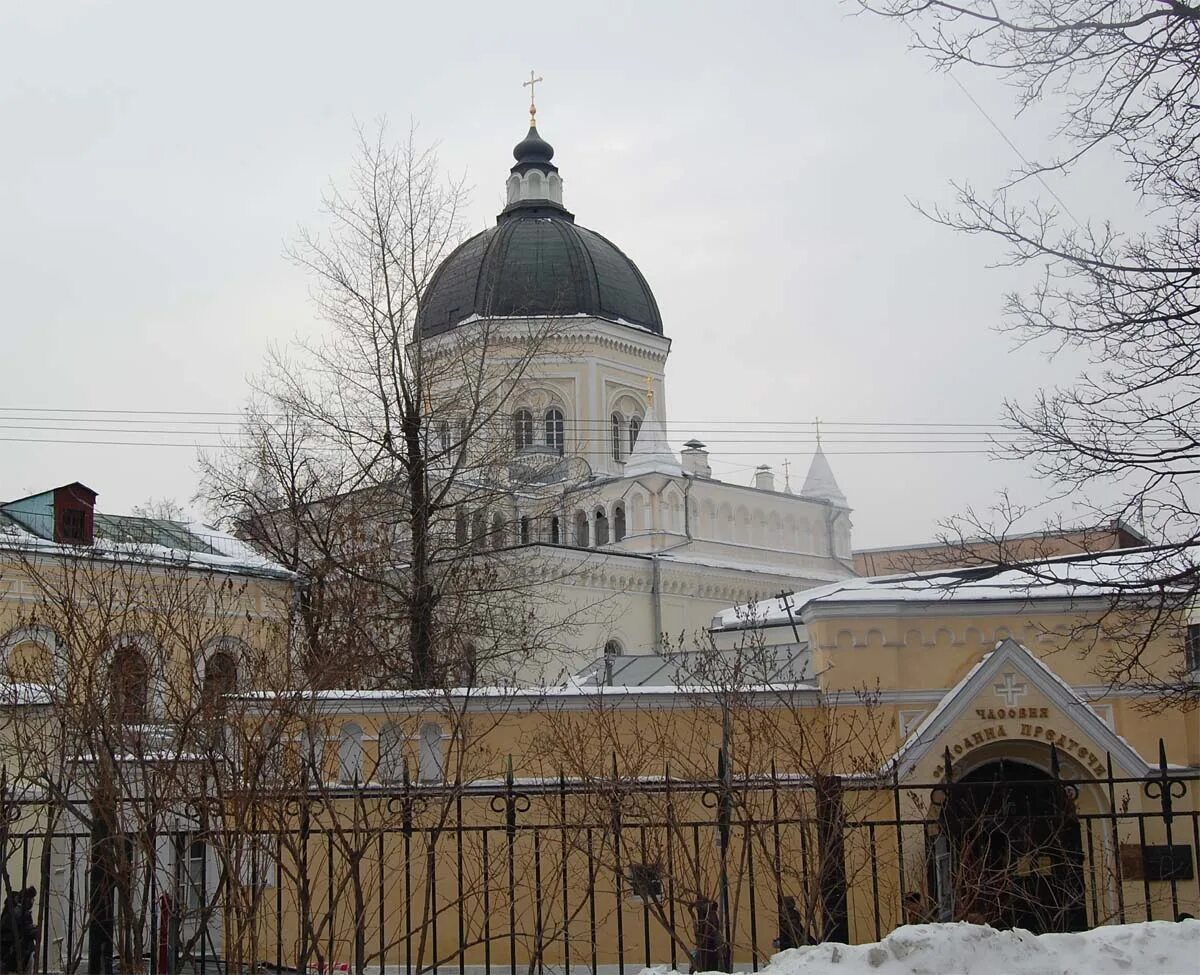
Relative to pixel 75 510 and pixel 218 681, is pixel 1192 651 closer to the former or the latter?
pixel 218 681

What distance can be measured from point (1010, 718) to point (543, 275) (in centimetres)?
3557

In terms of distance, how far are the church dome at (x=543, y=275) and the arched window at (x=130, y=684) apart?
107ft

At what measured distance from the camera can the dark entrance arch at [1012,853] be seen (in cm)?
678

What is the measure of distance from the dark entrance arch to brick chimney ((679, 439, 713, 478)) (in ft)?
114

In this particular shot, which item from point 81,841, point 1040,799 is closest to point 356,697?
point 81,841

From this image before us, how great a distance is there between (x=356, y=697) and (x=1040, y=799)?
517cm

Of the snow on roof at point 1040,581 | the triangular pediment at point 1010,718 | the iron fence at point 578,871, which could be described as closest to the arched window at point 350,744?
the iron fence at point 578,871

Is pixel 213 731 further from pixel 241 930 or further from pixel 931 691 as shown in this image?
pixel 931 691

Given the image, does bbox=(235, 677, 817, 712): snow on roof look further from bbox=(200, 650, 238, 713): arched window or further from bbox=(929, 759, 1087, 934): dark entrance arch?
bbox=(929, 759, 1087, 934): dark entrance arch

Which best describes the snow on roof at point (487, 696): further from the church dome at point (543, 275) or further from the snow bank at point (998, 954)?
the church dome at point (543, 275)

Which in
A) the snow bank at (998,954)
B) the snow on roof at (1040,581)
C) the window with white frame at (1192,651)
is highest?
the snow on roof at (1040,581)

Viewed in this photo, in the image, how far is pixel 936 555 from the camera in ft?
30.5

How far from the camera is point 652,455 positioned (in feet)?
143

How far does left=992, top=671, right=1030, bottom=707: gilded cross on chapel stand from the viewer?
10484 millimetres
